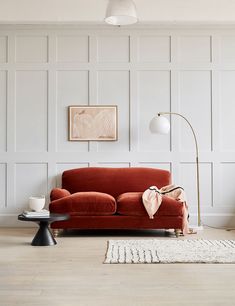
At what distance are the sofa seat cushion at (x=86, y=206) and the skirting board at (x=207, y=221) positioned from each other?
112cm

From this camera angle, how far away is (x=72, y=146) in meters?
6.89

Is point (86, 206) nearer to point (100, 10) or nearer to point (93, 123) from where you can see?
point (93, 123)

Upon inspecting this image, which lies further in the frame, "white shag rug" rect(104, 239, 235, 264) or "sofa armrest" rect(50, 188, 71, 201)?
"sofa armrest" rect(50, 188, 71, 201)

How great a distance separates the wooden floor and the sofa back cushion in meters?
1.67

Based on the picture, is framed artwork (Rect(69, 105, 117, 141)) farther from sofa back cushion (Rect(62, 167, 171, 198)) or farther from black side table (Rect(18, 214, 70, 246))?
black side table (Rect(18, 214, 70, 246))

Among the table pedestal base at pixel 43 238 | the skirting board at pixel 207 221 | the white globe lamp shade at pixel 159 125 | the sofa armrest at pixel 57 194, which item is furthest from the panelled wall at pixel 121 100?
the table pedestal base at pixel 43 238

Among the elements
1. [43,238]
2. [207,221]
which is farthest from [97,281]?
[207,221]

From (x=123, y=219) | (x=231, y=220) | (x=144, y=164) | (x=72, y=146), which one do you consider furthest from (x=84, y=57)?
(x=231, y=220)

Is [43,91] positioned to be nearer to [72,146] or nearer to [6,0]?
[72,146]

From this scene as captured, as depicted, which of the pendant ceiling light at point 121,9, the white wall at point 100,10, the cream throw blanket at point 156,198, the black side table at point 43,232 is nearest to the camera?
the pendant ceiling light at point 121,9

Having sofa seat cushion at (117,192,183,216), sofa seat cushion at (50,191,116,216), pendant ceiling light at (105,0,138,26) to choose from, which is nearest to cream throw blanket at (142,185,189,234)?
sofa seat cushion at (117,192,183,216)

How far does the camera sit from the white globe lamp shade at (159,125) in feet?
21.0

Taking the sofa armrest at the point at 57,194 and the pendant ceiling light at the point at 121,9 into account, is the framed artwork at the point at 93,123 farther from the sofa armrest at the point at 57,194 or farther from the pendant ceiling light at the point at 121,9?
the pendant ceiling light at the point at 121,9

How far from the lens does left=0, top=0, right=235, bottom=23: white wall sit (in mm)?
6367
